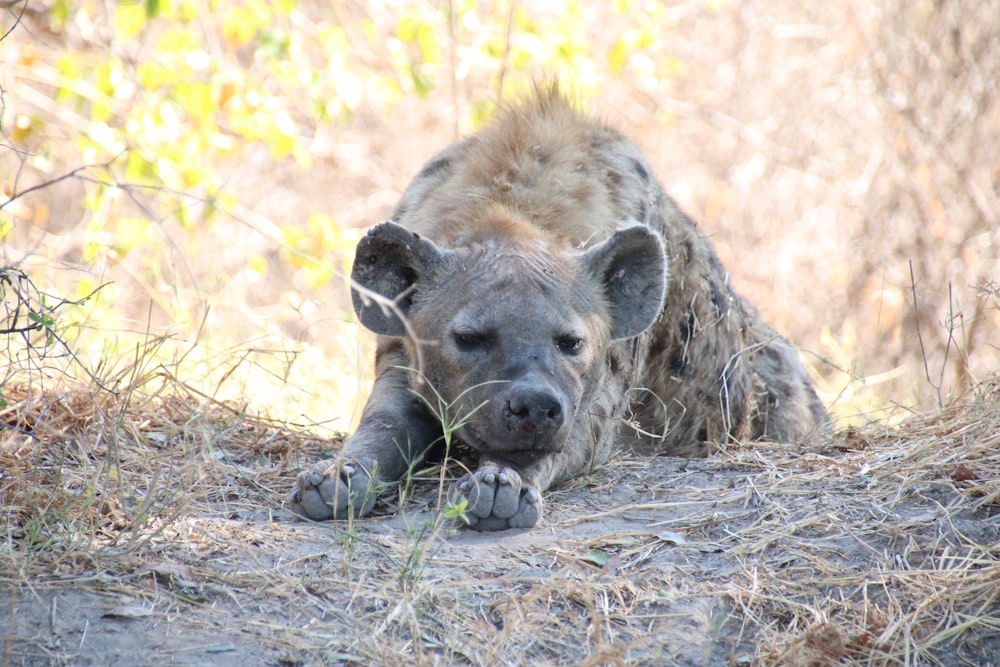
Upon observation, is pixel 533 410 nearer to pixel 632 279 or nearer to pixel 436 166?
pixel 632 279

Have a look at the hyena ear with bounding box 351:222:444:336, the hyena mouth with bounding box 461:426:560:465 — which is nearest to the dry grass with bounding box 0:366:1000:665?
the hyena mouth with bounding box 461:426:560:465

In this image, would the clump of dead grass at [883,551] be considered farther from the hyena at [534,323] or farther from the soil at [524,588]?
the hyena at [534,323]

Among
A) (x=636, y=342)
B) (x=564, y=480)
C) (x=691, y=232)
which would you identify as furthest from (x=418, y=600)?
(x=691, y=232)

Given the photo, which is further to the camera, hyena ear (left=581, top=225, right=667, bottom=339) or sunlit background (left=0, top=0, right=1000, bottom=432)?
sunlit background (left=0, top=0, right=1000, bottom=432)

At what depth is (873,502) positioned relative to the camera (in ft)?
8.74

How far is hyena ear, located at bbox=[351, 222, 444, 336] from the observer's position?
118 inches

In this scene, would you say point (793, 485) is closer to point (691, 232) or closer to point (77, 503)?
point (691, 232)

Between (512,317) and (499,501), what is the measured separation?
0.53 m

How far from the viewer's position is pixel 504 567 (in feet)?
7.75

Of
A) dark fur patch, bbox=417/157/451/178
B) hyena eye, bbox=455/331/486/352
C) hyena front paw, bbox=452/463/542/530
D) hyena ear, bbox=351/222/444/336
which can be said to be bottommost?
hyena front paw, bbox=452/463/542/530

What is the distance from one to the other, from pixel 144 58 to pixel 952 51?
18.0 ft

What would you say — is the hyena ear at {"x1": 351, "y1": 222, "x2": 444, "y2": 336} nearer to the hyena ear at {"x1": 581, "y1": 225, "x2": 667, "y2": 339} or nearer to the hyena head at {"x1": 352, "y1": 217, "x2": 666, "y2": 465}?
the hyena head at {"x1": 352, "y1": 217, "x2": 666, "y2": 465}

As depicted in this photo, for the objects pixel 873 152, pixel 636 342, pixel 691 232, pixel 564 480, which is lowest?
pixel 564 480

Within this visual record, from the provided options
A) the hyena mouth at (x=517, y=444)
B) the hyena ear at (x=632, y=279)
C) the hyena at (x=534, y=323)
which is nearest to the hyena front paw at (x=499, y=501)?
the hyena at (x=534, y=323)
